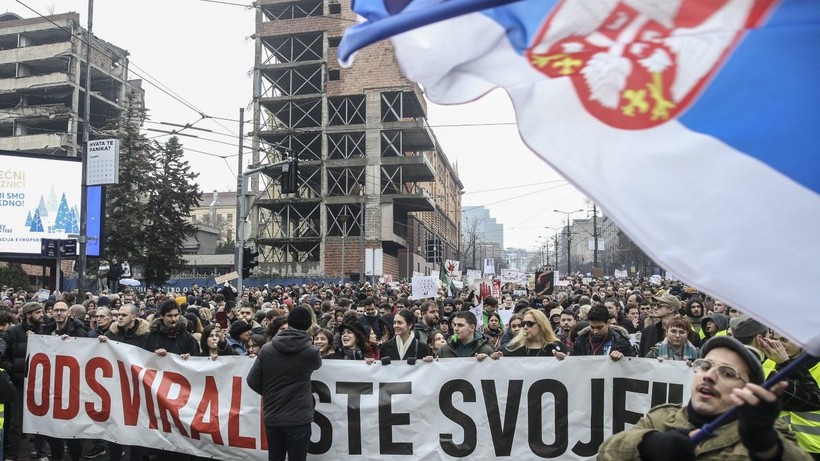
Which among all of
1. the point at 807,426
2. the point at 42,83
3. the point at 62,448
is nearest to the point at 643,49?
the point at 807,426

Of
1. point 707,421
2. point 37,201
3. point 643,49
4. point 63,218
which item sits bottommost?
point 707,421

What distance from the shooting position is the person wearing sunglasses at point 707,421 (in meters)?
2.62

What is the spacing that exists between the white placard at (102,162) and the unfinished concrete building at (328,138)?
37908 mm

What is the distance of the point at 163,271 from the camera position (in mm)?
45250

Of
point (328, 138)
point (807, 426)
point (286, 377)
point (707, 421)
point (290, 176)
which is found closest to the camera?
point (707, 421)

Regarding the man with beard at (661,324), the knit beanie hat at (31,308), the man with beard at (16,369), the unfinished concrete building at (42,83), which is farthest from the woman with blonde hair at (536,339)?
the unfinished concrete building at (42,83)

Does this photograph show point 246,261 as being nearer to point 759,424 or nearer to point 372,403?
point 372,403

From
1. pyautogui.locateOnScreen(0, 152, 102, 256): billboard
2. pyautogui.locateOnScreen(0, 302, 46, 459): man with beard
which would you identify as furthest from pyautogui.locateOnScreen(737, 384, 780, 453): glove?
pyautogui.locateOnScreen(0, 152, 102, 256): billboard

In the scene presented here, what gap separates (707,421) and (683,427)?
10 centimetres

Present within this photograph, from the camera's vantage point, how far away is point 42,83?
62281mm

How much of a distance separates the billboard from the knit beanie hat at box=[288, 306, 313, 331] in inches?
1053

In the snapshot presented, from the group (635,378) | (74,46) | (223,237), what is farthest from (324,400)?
(223,237)

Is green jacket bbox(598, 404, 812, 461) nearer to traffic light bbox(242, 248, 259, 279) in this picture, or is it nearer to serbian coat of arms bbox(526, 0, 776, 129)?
serbian coat of arms bbox(526, 0, 776, 129)

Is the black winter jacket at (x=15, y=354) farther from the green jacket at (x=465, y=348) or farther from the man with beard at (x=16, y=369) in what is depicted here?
the green jacket at (x=465, y=348)
